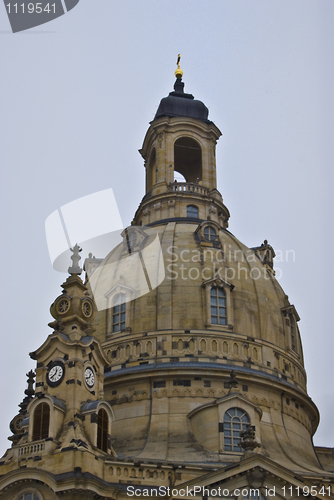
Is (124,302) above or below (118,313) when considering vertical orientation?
above

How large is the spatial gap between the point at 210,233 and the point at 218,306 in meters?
6.11

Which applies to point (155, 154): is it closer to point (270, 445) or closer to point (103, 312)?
point (103, 312)

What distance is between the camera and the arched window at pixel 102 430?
40.7m

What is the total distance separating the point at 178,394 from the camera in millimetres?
45719

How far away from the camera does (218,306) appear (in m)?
49.5

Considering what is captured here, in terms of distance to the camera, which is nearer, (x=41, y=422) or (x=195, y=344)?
(x=41, y=422)

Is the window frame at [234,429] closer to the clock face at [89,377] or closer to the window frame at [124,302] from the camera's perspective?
the clock face at [89,377]

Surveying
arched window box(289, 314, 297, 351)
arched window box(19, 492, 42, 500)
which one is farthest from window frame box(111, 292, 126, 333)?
arched window box(19, 492, 42, 500)

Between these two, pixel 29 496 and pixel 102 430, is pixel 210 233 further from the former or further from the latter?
pixel 29 496

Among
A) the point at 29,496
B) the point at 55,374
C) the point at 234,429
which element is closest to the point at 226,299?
the point at 234,429

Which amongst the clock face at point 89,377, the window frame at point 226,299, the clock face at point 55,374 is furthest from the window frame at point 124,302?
the clock face at point 55,374

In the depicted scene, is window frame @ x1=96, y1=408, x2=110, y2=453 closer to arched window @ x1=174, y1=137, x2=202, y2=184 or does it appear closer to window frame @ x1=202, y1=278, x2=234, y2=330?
window frame @ x1=202, y1=278, x2=234, y2=330

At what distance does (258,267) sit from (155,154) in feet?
44.4

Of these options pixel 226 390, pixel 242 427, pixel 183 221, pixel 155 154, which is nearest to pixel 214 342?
pixel 226 390
